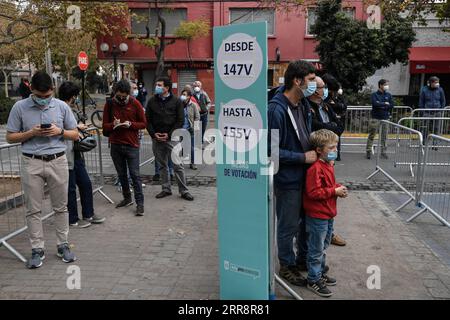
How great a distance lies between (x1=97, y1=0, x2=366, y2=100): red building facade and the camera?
2367 centimetres

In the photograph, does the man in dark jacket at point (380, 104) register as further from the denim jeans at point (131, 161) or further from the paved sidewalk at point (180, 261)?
the denim jeans at point (131, 161)

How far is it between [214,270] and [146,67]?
23.1m

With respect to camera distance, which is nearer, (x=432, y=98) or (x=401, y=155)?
(x=401, y=155)

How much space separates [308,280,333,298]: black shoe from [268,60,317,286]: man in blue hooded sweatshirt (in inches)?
4.5

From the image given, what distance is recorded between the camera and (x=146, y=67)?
26.1 metres

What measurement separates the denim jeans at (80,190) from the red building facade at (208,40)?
1858cm

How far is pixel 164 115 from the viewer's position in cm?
692

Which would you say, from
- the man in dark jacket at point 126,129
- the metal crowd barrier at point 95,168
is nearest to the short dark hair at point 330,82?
the man in dark jacket at point 126,129

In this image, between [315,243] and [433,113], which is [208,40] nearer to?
[433,113]

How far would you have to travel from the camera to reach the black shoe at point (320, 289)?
13.1 ft

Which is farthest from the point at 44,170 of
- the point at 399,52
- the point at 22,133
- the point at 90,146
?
the point at 399,52

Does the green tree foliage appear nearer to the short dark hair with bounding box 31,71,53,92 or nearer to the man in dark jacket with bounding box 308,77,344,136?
the man in dark jacket with bounding box 308,77,344,136

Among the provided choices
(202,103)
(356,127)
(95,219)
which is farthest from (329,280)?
(356,127)

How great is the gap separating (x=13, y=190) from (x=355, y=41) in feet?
42.5
